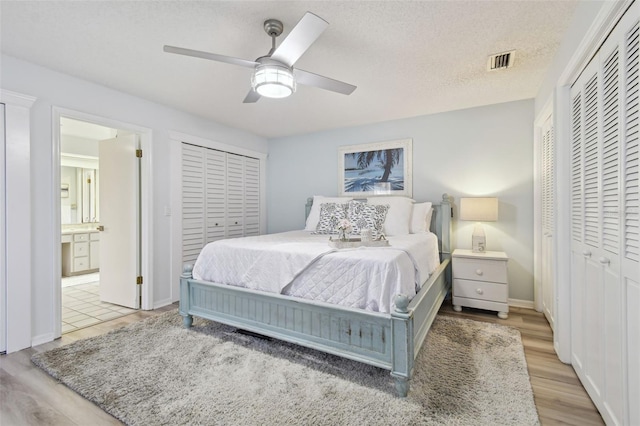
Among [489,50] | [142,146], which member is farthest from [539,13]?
[142,146]

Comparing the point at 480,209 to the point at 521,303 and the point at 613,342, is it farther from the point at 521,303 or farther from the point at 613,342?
the point at 613,342

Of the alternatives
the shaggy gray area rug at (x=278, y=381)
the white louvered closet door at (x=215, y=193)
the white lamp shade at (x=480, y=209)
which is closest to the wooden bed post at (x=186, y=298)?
the shaggy gray area rug at (x=278, y=381)

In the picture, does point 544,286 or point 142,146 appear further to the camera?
point 142,146

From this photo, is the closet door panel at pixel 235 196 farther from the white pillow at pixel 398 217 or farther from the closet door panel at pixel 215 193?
the white pillow at pixel 398 217

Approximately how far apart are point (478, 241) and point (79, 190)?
683cm

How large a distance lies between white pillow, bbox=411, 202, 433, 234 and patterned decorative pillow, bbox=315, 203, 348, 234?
803 mm

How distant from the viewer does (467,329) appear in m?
2.68

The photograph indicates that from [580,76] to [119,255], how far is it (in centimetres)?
453

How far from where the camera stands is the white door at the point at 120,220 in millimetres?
3389

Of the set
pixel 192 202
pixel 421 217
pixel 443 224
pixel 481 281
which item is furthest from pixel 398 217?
pixel 192 202

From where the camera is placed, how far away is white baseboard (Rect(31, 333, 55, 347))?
2463 mm

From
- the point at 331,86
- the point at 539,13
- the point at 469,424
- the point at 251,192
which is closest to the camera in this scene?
the point at 469,424

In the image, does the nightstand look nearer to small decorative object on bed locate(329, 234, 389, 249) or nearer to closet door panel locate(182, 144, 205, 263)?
small decorative object on bed locate(329, 234, 389, 249)

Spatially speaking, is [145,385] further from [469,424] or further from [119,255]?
[119,255]
